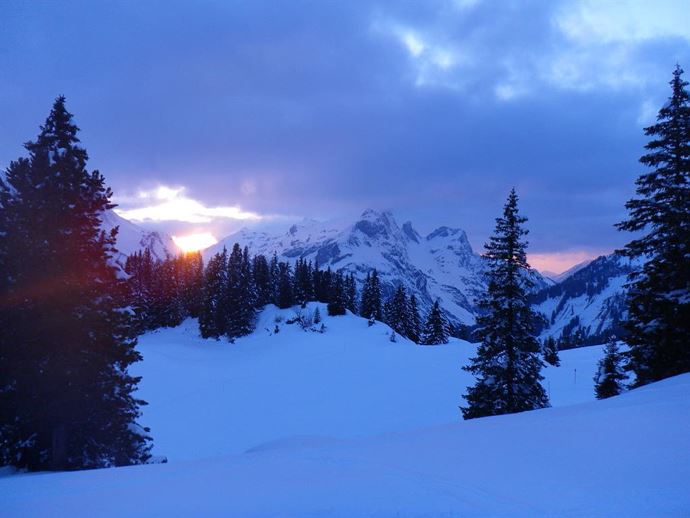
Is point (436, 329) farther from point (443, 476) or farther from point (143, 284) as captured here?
point (443, 476)

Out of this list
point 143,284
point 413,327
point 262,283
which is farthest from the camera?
point 262,283

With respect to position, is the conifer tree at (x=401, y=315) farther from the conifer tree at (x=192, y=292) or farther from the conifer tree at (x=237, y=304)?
the conifer tree at (x=192, y=292)

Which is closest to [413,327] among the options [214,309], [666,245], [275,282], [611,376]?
[275,282]

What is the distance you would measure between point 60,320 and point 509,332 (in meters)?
17.2

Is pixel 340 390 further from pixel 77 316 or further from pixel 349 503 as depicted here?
pixel 349 503

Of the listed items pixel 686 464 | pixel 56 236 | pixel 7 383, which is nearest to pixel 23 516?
pixel 7 383

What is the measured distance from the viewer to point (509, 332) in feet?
61.0

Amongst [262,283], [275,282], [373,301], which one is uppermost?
[275,282]

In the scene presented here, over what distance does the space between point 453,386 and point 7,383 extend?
94.7 ft

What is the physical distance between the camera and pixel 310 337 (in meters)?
53.4

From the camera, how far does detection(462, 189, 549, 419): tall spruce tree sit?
1838 centimetres

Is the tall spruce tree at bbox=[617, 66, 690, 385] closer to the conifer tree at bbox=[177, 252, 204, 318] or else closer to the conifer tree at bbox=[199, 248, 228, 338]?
the conifer tree at bbox=[199, 248, 228, 338]

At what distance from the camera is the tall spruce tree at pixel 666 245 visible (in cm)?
1441

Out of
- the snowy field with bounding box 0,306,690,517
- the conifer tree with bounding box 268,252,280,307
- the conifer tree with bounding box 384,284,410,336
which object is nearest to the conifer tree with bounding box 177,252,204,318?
the conifer tree with bounding box 268,252,280,307
